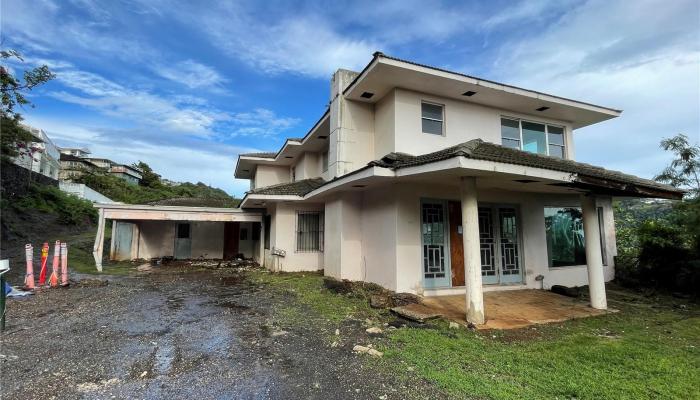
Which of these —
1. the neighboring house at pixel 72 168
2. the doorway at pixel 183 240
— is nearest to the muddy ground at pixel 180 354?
the doorway at pixel 183 240

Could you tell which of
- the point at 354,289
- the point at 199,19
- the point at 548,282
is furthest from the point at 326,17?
the point at 548,282

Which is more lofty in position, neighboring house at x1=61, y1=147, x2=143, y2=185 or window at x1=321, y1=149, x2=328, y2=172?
neighboring house at x1=61, y1=147, x2=143, y2=185

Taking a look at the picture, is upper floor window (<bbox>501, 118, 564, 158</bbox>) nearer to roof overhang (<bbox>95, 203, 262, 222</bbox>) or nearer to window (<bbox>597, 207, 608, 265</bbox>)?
window (<bbox>597, 207, 608, 265</bbox>)

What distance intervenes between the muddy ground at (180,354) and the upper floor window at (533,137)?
804cm

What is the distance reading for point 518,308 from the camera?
7.20 metres

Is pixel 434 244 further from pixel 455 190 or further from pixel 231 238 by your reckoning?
pixel 231 238

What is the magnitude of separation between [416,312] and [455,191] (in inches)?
142

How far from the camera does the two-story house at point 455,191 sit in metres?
7.20

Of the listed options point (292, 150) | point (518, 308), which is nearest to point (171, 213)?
point (292, 150)

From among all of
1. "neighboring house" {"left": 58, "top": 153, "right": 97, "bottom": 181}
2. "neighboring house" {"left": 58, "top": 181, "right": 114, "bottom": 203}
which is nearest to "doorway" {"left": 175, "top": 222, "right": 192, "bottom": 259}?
"neighboring house" {"left": 58, "top": 181, "right": 114, "bottom": 203}

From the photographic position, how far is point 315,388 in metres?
3.47

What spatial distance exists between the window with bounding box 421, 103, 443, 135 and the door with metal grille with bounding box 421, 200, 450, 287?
222 cm

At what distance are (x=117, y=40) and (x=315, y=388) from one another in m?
11.1

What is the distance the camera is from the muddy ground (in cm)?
342
